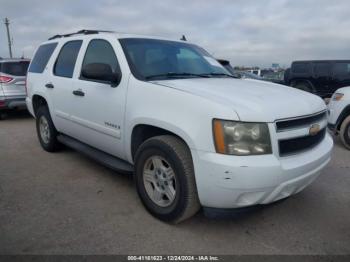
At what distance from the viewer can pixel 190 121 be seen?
8.84 feet

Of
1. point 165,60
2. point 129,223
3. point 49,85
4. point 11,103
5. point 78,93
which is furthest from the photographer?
point 11,103

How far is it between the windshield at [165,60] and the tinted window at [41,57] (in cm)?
214

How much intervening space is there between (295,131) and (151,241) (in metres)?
1.56

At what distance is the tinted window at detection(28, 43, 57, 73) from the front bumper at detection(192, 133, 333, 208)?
3723 millimetres

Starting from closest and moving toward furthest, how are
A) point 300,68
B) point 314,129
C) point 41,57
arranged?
1. point 314,129
2. point 41,57
3. point 300,68

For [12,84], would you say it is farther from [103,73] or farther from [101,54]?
[103,73]

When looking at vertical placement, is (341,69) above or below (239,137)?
above

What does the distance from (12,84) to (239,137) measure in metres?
8.30

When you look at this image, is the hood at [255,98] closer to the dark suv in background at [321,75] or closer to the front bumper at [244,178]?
the front bumper at [244,178]

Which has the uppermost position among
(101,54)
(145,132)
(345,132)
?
(101,54)

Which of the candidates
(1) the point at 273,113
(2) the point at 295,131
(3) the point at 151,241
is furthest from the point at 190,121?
(3) the point at 151,241

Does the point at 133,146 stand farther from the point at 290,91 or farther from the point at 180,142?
the point at 290,91

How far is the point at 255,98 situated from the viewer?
109 inches

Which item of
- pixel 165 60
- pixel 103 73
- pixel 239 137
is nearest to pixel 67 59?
pixel 103 73
